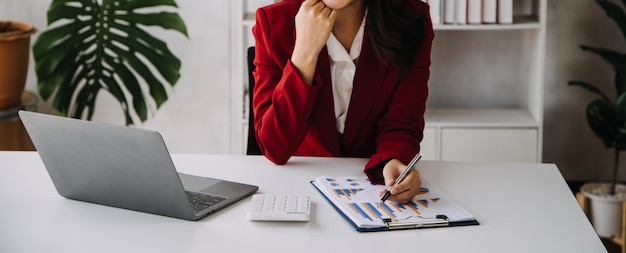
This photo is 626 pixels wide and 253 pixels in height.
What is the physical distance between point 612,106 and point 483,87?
568 mm

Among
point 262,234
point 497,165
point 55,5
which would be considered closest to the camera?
point 262,234

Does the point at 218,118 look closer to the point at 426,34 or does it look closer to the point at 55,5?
the point at 55,5

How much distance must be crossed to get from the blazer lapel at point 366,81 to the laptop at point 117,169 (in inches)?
18.1

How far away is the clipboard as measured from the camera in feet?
5.21

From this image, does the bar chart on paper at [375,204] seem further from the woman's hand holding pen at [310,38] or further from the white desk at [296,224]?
the woman's hand holding pen at [310,38]

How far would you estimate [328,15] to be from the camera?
2.06 meters

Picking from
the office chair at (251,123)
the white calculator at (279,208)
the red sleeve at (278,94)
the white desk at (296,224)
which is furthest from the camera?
the office chair at (251,123)

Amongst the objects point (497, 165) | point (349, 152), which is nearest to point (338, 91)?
point (349, 152)

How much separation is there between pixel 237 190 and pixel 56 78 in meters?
1.85

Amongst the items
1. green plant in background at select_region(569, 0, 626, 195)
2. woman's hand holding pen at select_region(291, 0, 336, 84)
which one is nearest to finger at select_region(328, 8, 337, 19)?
woman's hand holding pen at select_region(291, 0, 336, 84)

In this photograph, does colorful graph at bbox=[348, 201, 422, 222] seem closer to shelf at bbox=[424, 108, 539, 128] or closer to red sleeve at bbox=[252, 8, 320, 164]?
red sleeve at bbox=[252, 8, 320, 164]

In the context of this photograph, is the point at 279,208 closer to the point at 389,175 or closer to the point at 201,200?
the point at 201,200

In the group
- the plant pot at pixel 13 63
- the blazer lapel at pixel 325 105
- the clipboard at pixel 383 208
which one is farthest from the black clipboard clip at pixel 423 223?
the plant pot at pixel 13 63

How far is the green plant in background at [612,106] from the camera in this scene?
320cm
